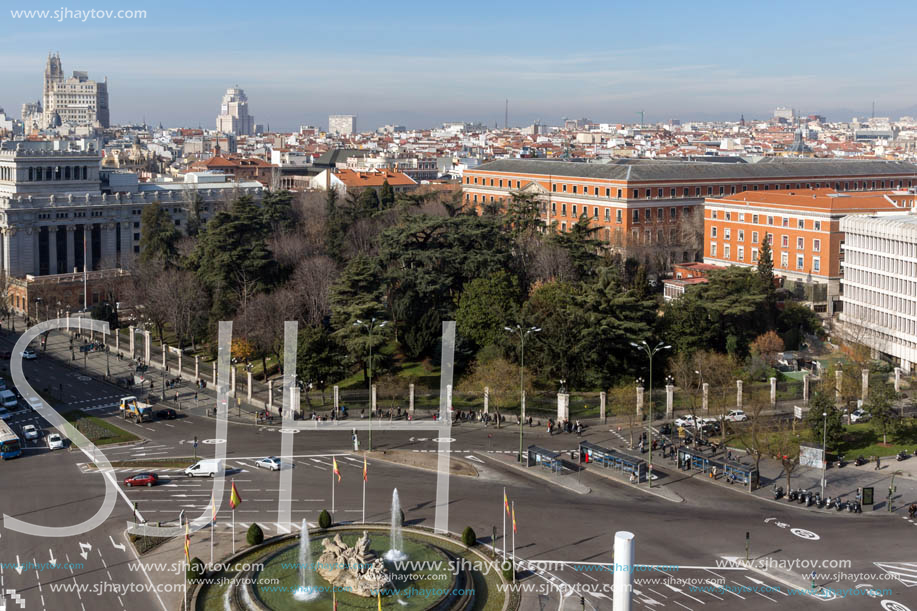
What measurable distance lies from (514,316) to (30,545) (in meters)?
29.9

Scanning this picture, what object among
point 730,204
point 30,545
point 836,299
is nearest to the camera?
point 30,545

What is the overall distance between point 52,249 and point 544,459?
217 ft

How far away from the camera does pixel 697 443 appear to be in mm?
46938

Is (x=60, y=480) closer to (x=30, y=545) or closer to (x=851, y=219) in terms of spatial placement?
(x=30, y=545)

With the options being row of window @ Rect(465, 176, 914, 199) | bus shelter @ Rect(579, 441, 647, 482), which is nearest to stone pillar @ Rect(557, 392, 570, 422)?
bus shelter @ Rect(579, 441, 647, 482)

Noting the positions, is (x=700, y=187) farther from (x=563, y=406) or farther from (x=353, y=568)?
(x=353, y=568)

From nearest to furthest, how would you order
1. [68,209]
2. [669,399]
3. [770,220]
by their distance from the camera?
[669,399]
[770,220]
[68,209]

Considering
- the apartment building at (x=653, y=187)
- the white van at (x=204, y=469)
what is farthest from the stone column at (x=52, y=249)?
the white van at (x=204, y=469)

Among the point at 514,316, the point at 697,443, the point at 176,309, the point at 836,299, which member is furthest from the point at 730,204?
the point at 176,309

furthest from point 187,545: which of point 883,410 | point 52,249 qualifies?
point 52,249

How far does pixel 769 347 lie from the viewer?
2339 inches

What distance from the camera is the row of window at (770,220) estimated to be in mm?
73438

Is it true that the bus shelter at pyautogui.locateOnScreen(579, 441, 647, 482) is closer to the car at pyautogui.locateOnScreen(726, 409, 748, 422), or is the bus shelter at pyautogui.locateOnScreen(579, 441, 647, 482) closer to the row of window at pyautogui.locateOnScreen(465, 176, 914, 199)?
the car at pyautogui.locateOnScreen(726, 409, 748, 422)

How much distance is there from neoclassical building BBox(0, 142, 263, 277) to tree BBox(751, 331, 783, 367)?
55696 mm
